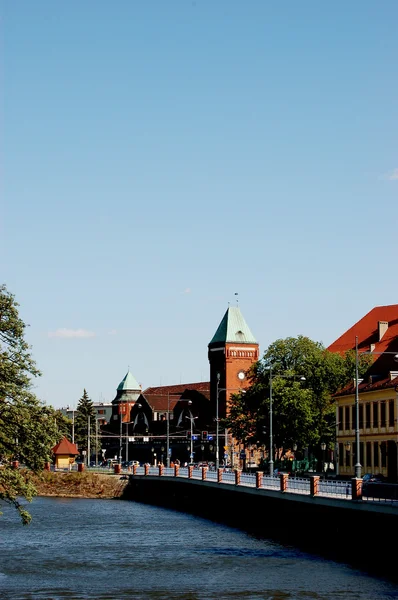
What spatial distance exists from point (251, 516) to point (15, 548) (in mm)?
24257

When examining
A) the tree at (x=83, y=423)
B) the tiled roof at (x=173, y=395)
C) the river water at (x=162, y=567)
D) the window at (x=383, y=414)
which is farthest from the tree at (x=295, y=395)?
the tree at (x=83, y=423)

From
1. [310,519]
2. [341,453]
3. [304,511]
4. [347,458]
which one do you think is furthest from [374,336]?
[310,519]

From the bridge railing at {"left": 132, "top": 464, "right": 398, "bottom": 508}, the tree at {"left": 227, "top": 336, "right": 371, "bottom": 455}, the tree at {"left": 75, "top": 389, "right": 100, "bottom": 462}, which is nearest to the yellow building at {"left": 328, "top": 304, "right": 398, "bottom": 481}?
the tree at {"left": 227, "top": 336, "right": 371, "bottom": 455}

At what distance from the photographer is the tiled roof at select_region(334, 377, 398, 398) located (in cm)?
8538

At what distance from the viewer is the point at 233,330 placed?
163 m

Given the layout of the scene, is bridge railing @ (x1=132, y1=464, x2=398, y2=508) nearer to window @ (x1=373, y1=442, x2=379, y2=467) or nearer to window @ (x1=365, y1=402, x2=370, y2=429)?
window @ (x1=373, y1=442, x2=379, y2=467)

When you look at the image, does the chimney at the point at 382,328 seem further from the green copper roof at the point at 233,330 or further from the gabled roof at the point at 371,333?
the green copper roof at the point at 233,330

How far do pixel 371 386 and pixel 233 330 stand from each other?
73.6m

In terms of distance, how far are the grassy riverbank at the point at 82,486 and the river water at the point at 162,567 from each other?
131ft

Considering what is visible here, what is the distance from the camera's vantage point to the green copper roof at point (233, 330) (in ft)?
532

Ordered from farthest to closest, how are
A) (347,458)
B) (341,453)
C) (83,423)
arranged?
(83,423), (341,453), (347,458)

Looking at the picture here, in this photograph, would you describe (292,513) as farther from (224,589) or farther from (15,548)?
(224,589)

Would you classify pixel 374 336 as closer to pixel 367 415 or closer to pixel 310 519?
pixel 367 415

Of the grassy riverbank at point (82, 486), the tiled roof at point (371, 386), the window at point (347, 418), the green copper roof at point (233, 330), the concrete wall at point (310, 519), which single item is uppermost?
the green copper roof at point (233, 330)
